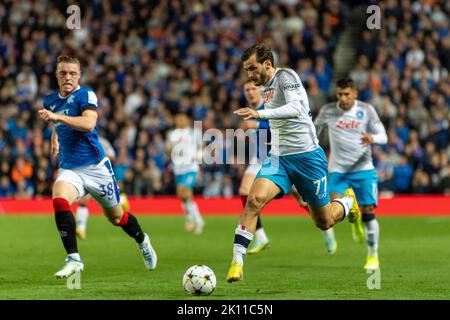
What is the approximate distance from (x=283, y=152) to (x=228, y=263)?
9.77 feet

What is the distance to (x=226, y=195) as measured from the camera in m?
23.8

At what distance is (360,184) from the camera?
40.2 ft

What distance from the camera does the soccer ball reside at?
8.80 meters

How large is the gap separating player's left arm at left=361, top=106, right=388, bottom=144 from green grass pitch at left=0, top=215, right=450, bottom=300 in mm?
1611

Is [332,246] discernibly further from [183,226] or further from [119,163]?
[119,163]

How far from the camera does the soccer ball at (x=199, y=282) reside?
28.9ft

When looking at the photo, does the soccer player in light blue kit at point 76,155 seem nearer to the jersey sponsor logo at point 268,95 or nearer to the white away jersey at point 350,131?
the jersey sponsor logo at point 268,95

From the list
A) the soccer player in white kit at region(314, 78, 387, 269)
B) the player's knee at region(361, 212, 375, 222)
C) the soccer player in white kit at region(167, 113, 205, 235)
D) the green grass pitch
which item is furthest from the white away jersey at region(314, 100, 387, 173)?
the soccer player in white kit at region(167, 113, 205, 235)

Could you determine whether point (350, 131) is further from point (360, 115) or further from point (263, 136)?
point (263, 136)

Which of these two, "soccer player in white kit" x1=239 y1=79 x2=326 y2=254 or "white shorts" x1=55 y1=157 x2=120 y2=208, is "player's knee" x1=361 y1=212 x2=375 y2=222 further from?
"white shorts" x1=55 y1=157 x2=120 y2=208

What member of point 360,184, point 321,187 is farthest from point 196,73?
point 321,187

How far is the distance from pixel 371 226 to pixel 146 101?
1532cm
